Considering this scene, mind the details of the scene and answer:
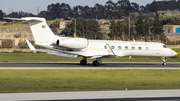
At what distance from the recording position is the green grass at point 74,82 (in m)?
17.2

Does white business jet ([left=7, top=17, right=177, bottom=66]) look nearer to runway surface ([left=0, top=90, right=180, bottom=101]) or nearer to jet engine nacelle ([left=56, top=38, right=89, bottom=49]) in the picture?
jet engine nacelle ([left=56, top=38, right=89, bottom=49])

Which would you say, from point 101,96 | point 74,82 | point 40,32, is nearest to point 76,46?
point 40,32

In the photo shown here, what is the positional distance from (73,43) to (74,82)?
439 inches

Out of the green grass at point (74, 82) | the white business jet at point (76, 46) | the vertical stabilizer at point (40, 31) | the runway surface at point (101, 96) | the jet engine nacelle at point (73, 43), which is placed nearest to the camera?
the runway surface at point (101, 96)

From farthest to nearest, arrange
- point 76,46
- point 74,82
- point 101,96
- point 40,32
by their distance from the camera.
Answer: point 40,32 → point 76,46 → point 74,82 → point 101,96

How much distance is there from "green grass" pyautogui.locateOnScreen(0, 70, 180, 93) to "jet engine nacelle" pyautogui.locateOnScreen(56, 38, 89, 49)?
230 inches

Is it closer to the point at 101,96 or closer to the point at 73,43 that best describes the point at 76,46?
the point at 73,43

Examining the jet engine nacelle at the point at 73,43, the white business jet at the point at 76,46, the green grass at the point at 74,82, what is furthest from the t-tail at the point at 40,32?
the green grass at the point at 74,82

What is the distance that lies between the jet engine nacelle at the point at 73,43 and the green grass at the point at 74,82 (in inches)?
230

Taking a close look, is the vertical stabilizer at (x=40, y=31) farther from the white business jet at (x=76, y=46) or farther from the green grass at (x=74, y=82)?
the green grass at (x=74, y=82)

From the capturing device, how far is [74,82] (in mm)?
19625

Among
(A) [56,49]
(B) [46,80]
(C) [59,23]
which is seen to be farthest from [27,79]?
(C) [59,23]

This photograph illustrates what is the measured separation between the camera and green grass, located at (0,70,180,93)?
17.2 metres

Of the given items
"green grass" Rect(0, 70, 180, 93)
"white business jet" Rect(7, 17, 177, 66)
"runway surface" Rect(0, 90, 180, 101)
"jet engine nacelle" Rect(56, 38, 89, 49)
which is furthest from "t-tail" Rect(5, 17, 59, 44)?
"runway surface" Rect(0, 90, 180, 101)
